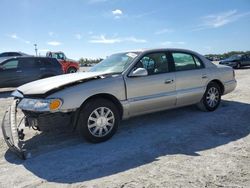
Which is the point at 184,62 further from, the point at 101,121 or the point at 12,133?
the point at 12,133

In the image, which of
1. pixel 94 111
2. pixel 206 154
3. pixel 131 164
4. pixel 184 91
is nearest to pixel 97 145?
pixel 94 111

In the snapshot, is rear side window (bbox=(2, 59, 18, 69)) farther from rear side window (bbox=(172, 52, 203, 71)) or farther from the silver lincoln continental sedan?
rear side window (bbox=(172, 52, 203, 71))

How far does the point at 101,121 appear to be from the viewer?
15.7ft

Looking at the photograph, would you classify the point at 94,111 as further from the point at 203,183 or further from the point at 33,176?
the point at 203,183

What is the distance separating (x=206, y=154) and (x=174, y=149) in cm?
48

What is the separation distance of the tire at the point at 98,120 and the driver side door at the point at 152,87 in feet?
1.48

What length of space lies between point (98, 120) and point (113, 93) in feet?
1.79

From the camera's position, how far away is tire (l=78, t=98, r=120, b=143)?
4605mm

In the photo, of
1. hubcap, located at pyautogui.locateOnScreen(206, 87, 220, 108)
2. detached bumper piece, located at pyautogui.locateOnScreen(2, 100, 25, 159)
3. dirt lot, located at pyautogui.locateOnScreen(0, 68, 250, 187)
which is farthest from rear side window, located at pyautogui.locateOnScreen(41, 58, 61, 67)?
hubcap, located at pyautogui.locateOnScreen(206, 87, 220, 108)

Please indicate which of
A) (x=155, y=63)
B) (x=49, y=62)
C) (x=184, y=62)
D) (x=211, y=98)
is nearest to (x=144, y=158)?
(x=155, y=63)

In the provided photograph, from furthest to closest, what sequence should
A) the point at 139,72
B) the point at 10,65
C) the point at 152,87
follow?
the point at 10,65
the point at 152,87
the point at 139,72

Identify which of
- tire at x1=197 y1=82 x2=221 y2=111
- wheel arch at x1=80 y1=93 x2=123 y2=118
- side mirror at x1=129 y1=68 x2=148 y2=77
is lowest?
tire at x1=197 y1=82 x2=221 y2=111

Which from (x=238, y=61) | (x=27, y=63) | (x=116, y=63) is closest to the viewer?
(x=116, y=63)

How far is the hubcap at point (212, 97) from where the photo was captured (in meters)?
6.71
